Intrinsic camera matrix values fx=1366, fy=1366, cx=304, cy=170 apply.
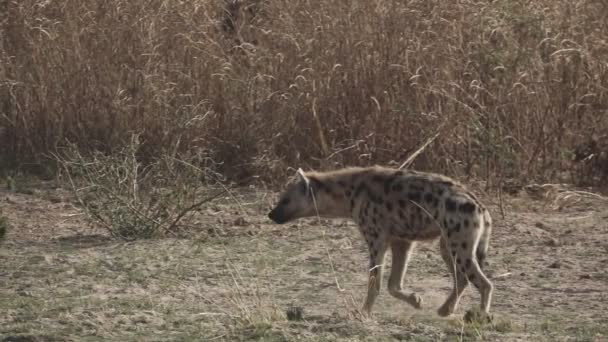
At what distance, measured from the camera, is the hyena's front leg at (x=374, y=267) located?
7.32m

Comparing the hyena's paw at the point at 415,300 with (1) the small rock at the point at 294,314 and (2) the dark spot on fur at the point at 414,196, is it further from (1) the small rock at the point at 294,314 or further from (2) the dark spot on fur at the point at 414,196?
(1) the small rock at the point at 294,314

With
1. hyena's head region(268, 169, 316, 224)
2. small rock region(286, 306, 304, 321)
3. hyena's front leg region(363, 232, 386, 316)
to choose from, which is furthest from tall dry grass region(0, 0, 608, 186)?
small rock region(286, 306, 304, 321)

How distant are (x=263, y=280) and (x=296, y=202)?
528mm

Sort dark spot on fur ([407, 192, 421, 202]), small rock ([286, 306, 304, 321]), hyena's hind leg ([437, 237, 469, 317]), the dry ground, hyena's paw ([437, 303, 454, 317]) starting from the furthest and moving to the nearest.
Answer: dark spot on fur ([407, 192, 421, 202]) → hyena's paw ([437, 303, 454, 317]) → hyena's hind leg ([437, 237, 469, 317]) → small rock ([286, 306, 304, 321]) → the dry ground

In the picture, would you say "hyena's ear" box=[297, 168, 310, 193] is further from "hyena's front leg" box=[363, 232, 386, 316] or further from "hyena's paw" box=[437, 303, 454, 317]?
"hyena's paw" box=[437, 303, 454, 317]

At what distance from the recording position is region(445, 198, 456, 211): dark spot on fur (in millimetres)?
7047

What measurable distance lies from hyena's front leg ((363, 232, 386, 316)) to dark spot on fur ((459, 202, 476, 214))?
623mm

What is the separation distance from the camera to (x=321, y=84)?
35.7 feet

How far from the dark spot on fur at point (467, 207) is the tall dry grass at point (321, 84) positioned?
3.09m

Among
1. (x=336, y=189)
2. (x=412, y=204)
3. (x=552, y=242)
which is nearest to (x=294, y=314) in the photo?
(x=412, y=204)

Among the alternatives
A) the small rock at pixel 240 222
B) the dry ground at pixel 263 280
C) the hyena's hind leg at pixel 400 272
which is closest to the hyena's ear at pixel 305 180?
the dry ground at pixel 263 280

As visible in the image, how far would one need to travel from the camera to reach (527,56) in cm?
1067

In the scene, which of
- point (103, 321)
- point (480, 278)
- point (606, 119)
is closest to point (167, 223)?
point (103, 321)

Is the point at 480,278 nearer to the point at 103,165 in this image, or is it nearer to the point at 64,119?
the point at 103,165
